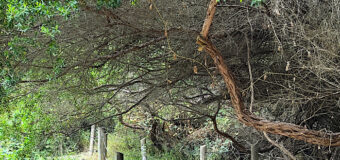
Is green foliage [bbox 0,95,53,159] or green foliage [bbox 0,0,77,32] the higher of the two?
green foliage [bbox 0,0,77,32]

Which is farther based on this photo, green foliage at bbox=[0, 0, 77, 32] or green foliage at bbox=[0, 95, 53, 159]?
green foliage at bbox=[0, 95, 53, 159]

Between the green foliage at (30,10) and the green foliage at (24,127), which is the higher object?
the green foliage at (30,10)

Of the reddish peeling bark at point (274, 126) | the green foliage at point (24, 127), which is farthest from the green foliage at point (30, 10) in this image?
the green foliage at point (24, 127)

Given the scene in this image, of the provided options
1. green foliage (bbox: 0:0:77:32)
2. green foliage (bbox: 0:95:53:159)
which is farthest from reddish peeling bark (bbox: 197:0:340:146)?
green foliage (bbox: 0:95:53:159)

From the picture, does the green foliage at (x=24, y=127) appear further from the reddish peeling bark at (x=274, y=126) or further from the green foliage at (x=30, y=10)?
the reddish peeling bark at (x=274, y=126)

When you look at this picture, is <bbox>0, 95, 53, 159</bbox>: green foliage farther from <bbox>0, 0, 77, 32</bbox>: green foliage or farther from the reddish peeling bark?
the reddish peeling bark

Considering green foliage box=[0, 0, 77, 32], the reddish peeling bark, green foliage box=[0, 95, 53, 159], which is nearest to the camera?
green foliage box=[0, 0, 77, 32]

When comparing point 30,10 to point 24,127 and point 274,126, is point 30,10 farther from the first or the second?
point 24,127

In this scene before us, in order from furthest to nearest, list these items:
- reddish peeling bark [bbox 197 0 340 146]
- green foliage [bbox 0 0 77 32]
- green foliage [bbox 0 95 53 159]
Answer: green foliage [bbox 0 95 53 159], reddish peeling bark [bbox 197 0 340 146], green foliage [bbox 0 0 77 32]

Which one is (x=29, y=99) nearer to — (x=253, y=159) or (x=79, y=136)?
(x=253, y=159)

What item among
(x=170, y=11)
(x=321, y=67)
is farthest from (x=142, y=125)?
(x=321, y=67)

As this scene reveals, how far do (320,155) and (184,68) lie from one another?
102 inches

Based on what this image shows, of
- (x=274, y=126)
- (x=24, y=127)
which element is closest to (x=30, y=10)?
(x=274, y=126)

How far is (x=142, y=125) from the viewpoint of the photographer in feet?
34.4
